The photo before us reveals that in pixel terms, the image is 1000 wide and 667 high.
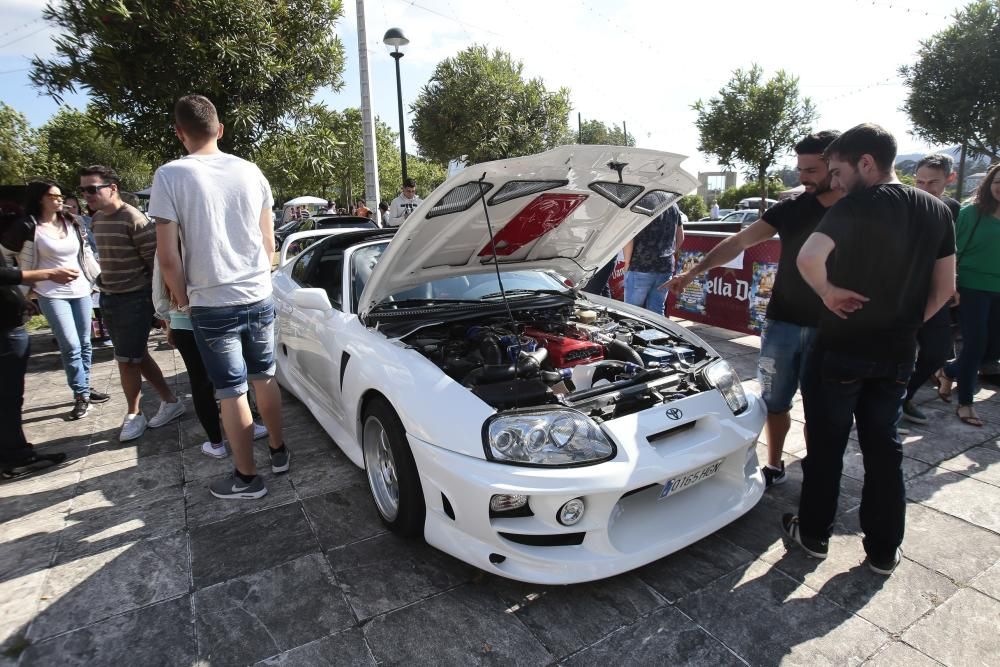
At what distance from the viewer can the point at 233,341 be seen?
2723 millimetres

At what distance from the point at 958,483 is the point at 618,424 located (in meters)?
2.26

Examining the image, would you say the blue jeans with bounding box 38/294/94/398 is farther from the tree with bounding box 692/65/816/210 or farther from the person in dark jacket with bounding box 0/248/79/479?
the tree with bounding box 692/65/816/210

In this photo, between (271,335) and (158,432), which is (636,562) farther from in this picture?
(158,432)

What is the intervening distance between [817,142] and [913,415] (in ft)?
7.82

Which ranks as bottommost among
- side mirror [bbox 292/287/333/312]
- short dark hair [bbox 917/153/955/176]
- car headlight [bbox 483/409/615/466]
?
car headlight [bbox 483/409/615/466]

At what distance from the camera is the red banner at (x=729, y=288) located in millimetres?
5695

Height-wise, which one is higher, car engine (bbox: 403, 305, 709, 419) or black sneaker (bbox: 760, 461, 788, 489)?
car engine (bbox: 403, 305, 709, 419)

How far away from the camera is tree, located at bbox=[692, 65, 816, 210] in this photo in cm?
2111

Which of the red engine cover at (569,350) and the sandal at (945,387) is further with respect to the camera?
the sandal at (945,387)

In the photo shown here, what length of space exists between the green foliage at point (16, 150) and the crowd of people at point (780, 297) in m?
25.3

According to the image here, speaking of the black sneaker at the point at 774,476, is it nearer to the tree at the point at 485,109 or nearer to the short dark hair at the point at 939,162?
the short dark hair at the point at 939,162

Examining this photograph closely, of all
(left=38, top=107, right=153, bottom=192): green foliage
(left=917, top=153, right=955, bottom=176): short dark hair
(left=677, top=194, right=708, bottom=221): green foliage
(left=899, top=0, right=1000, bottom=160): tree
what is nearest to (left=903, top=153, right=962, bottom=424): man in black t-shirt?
(left=917, top=153, right=955, bottom=176): short dark hair

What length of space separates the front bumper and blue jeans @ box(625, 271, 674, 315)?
3.03m

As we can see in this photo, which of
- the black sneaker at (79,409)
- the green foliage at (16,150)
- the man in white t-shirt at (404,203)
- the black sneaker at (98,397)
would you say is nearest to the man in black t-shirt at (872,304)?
the black sneaker at (79,409)
